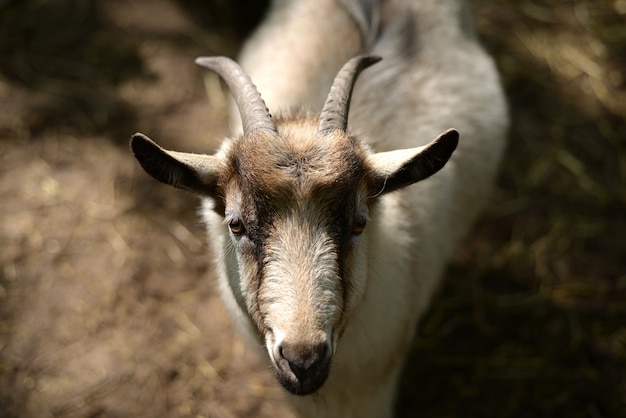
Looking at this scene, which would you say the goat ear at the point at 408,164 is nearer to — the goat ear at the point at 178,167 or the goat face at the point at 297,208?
the goat face at the point at 297,208

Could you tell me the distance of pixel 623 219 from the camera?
537 cm

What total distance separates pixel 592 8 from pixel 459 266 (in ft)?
11.2

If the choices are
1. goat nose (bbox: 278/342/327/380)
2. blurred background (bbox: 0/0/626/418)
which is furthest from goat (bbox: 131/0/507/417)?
blurred background (bbox: 0/0/626/418)

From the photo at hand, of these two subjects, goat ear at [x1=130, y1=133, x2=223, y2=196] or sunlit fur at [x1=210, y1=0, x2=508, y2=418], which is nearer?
goat ear at [x1=130, y1=133, x2=223, y2=196]

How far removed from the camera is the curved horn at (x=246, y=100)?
2.88m

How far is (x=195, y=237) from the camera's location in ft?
16.7

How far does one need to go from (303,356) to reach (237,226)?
0.67 m

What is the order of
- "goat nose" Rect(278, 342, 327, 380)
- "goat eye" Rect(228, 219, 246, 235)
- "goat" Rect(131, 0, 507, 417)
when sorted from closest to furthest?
"goat nose" Rect(278, 342, 327, 380) < "goat" Rect(131, 0, 507, 417) < "goat eye" Rect(228, 219, 246, 235)

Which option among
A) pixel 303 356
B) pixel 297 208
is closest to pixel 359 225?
pixel 297 208

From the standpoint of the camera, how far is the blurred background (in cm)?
445

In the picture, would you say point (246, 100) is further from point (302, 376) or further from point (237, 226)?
point (302, 376)

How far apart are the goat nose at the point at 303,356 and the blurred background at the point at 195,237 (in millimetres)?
2007

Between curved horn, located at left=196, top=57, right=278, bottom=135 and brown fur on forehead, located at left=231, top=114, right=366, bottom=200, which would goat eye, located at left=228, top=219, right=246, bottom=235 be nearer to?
brown fur on forehead, located at left=231, top=114, right=366, bottom=200

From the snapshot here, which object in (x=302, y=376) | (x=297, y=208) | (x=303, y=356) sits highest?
(x=297, y=208)
